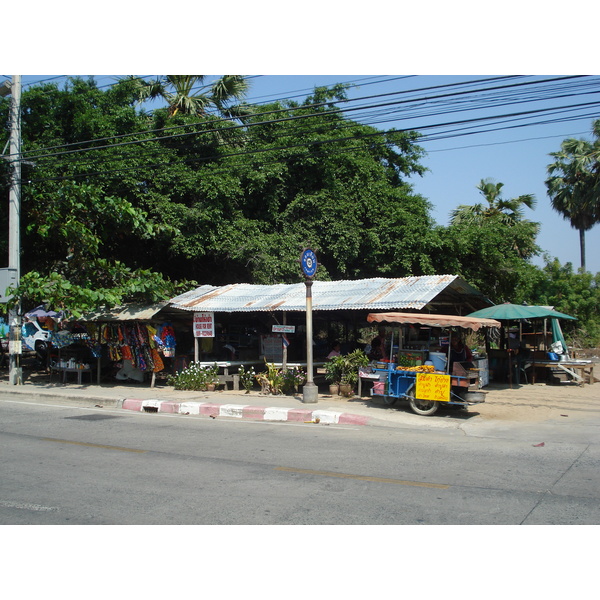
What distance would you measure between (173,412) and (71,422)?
2.41 meters

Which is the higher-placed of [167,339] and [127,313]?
[127,313]

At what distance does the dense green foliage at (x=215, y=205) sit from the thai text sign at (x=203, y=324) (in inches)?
78.3

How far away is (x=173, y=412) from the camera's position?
13094mm

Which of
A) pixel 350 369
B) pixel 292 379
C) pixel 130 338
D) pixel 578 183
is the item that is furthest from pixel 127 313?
pixel 578 183

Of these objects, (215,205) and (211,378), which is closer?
(211,378)

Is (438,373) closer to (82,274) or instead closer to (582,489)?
(582,489)

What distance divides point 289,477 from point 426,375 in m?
5.37

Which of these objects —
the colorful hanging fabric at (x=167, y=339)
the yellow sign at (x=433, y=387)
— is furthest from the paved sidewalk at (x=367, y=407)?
the colorful hanging fabric at (x=167, y=339)

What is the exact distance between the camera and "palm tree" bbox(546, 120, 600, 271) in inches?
1151

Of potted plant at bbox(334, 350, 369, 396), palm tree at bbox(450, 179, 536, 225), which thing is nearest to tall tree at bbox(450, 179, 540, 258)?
palm tree at bbox(450, 179, 536, 225)

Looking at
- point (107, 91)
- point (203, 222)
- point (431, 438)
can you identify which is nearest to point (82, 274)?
point (203, 222)

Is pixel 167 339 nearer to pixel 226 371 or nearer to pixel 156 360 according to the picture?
pixel 156 360

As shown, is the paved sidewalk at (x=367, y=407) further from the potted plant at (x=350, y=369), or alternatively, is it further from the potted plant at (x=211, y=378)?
the potted plant at (x=211, y=378)

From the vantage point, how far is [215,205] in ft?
66.6
